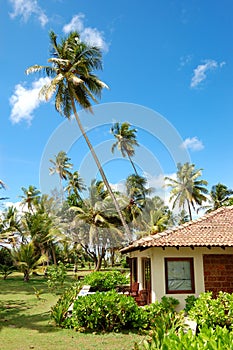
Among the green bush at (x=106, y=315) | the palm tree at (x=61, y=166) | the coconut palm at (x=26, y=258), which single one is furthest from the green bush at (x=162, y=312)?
the palm tree at (x=61, y=166)

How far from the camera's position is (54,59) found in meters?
17.8

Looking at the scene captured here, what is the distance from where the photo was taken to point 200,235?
10.7 metres

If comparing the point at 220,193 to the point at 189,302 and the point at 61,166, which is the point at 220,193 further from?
the point at 189,302

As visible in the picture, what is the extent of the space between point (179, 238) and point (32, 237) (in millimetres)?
19409

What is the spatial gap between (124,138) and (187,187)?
9.16 metres

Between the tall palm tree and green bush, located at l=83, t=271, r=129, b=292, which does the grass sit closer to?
green bush, located at l=83, t=271, r=129, b=292

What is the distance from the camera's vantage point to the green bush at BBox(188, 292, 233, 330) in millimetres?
8102

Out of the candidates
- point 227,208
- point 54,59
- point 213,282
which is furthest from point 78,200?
point 213,282

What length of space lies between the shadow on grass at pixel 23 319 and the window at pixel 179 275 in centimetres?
390

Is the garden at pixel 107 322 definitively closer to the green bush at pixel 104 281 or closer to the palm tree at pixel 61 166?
the green bush at pixel 104 281

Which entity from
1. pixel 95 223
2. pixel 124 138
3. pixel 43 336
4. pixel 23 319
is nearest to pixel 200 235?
pixel 43 336

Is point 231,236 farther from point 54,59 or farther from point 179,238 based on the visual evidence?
point 54,59

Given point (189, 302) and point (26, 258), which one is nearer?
point (189, 302)

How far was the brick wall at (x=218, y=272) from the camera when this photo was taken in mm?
10375
